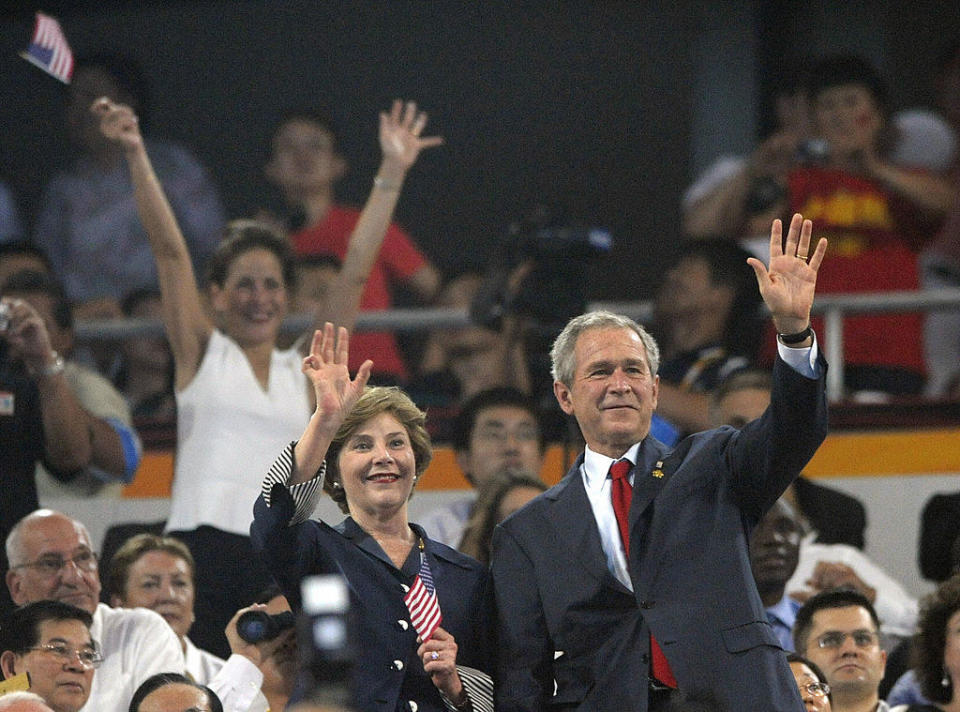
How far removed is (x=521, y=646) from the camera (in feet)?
12.2

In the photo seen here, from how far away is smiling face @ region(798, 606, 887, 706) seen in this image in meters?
4.86

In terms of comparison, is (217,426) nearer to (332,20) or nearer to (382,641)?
(382,641)

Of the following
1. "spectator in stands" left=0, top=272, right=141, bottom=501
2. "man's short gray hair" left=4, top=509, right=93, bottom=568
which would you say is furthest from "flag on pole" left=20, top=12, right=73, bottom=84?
"man's short gray hair" left=4, top=509, right=93, bottom=568

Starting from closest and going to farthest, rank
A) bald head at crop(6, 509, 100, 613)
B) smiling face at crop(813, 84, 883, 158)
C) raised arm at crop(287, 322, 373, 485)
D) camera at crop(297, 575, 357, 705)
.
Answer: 1. camera at crop(297, 575, 357, 705)
2. raised arm at crop(287, 322, 373, 485)
3. bald head at crop(6, 509, 100, 613)
4. smiling face at crop(813, 84, 883, 158)

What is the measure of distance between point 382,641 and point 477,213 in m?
6.17

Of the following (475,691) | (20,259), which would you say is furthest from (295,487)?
(20,259)

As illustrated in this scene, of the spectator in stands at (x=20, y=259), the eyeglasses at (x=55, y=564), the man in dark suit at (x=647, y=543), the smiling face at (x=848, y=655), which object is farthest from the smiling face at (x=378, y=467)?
the spectator in stands at (x=20, y=259)

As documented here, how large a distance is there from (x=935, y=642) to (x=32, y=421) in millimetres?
2684

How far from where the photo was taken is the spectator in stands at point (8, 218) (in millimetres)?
8578

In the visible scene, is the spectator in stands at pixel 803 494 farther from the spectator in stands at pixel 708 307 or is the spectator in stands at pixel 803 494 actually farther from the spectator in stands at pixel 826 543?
the spectator in stands at pixel 708 307

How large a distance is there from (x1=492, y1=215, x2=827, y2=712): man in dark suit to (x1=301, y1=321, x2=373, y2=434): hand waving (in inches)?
18.3

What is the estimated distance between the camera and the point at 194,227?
8.33 meters

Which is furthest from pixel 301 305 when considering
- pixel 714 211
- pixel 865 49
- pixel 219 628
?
pixel 865 49

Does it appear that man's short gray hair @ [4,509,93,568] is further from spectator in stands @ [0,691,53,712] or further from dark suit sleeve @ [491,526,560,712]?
dark suit sleeve @ [491,526,560,712]
